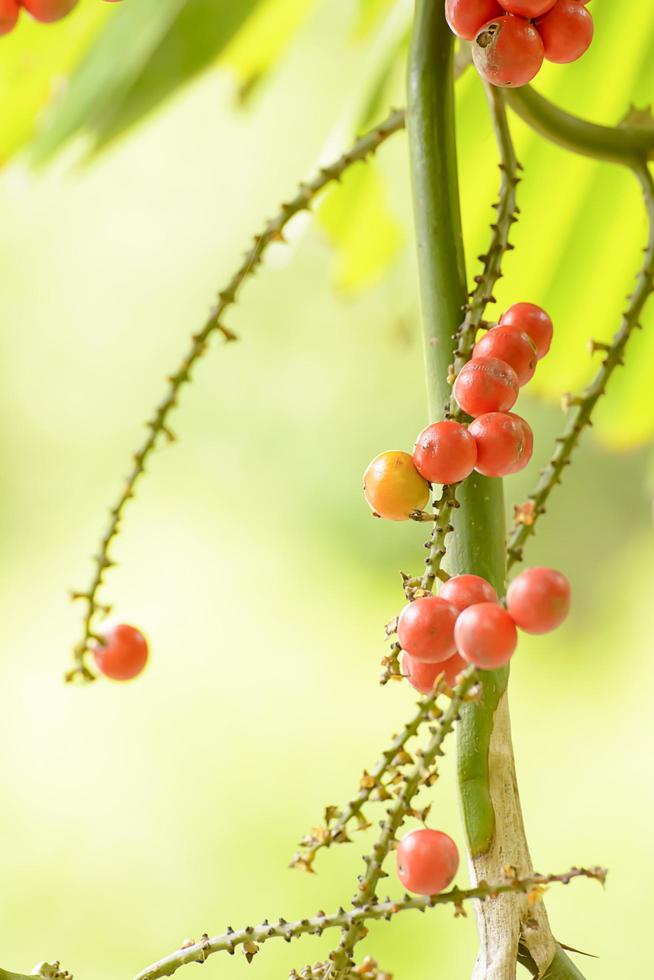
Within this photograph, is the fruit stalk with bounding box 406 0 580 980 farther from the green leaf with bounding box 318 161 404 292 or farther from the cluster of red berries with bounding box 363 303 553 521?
the green leaf with bounding box 318 161 404 292

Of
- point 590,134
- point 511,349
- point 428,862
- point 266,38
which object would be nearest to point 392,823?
point 428,862

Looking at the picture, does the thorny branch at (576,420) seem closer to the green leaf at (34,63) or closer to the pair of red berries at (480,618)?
the pair of red berries at (480,618)

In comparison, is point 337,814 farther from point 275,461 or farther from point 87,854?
point 275,461

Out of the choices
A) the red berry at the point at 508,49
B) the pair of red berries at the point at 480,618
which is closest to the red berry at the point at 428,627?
the pair of red berries at the point at 480,618

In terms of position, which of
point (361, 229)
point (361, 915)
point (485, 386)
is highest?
point (361, 229)

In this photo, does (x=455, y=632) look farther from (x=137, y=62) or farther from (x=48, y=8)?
(x=137, y=62)
